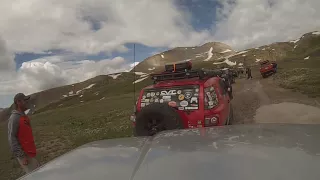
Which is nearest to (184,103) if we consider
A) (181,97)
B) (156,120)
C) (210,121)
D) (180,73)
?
(181,97)

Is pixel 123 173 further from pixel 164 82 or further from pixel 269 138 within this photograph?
pixel 164 82

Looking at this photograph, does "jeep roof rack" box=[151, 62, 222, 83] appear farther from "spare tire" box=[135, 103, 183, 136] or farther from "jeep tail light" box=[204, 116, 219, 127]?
"spare tire" box=[135, 103, 183, 136]

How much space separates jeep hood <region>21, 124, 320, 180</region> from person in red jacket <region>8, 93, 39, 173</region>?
396 centimetres

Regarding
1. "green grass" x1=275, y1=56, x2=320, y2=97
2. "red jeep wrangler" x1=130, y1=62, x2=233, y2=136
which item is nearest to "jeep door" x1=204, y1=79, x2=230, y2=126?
"red jeep wrangler" x1=130, y1=62, x2=233, y2=136

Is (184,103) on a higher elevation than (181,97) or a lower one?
lower

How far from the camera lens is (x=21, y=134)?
713 centimetres

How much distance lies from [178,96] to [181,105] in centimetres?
34

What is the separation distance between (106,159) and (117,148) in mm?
515

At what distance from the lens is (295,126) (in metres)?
3.89

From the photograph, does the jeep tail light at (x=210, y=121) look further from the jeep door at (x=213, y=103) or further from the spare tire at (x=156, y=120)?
the spare tire at (x=156, y=120)

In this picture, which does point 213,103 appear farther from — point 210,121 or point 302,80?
point 302,80

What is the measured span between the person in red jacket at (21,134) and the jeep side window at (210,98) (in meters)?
4.58

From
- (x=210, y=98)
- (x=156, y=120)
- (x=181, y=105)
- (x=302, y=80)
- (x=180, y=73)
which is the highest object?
(x=302, y=80)

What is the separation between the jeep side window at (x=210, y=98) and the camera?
8945mm
